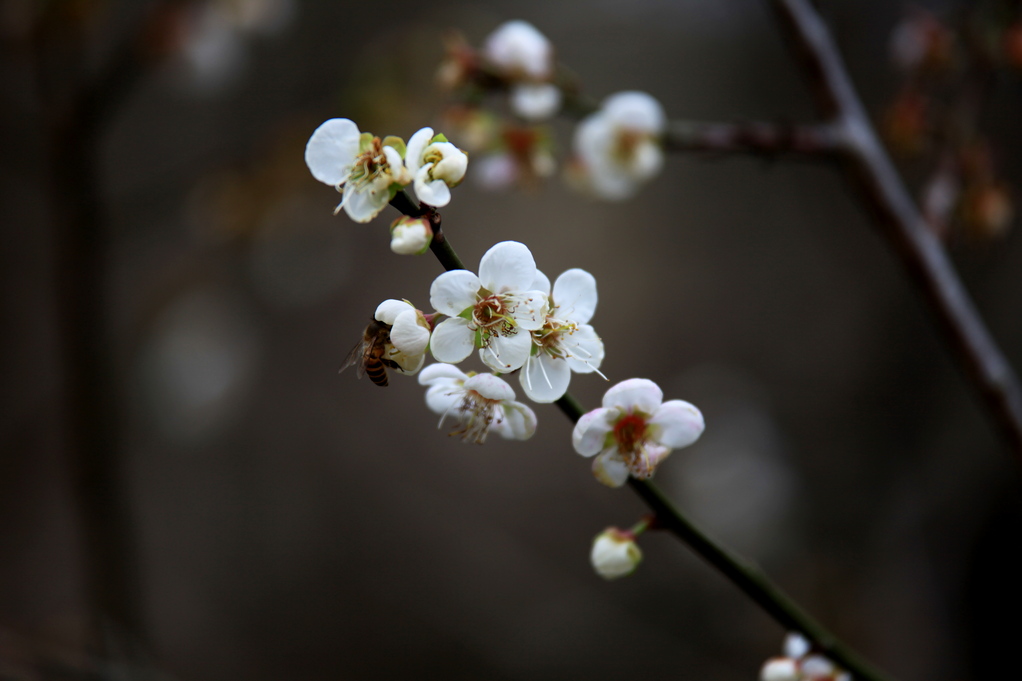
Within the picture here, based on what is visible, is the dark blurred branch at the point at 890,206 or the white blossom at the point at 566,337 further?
the dark blurred branch at the point at 890,206

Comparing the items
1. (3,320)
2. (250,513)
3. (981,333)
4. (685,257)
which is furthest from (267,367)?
(981,333)

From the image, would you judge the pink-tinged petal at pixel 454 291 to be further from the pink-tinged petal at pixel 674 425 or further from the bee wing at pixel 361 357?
the pink-tinged petal at pixel 674 425

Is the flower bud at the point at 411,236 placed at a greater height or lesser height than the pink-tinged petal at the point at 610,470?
greater

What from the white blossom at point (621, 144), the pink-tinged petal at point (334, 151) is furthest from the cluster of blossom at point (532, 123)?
the pink-tinged petal at point (334, 151)

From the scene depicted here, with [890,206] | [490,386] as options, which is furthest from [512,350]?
[890,206]

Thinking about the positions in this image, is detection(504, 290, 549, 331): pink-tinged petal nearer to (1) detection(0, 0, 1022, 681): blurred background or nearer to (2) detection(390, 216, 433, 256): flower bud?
(2) detection(390, 216, 433, 256): flower bud

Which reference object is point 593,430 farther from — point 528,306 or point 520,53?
point 520,53

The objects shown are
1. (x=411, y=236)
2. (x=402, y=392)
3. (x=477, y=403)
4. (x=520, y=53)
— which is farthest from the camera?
(x=402, y=392)

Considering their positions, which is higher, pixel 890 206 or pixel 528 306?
pixel 890 206

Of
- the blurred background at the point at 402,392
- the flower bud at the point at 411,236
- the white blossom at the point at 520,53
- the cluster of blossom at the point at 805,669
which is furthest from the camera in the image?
the blurred background at the point at 402,392
